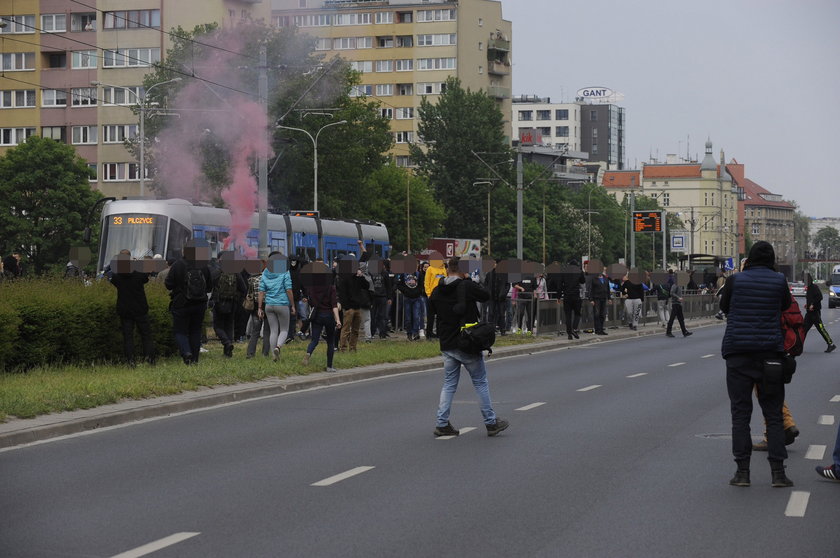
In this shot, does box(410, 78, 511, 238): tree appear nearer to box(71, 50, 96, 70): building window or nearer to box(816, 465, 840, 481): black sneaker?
box(71, 50, 96, 70): building window

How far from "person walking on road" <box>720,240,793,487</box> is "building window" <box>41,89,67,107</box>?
89.4m

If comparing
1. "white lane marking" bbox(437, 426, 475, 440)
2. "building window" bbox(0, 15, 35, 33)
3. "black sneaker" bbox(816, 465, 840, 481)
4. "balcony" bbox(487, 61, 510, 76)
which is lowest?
"white lane marking" bbox(437, 426, 475, 440)

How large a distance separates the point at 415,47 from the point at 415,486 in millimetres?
122378

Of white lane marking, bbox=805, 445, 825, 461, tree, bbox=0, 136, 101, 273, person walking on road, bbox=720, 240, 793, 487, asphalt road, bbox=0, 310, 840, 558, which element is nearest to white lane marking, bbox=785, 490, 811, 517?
asphalt road, bbox=0, 310, 840, 558

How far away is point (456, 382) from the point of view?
43.8 feet

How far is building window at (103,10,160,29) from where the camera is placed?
91.8 meters

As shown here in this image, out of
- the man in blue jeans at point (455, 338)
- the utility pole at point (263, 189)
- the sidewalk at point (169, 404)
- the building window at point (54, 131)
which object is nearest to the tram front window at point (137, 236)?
the utility pole at point (263, 189)

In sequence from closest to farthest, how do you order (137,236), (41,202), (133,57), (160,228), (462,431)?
(462,431), (160,228), (137,236), (41,202), (133,57)

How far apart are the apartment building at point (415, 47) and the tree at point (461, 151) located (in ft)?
58.8

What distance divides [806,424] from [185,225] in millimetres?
25689

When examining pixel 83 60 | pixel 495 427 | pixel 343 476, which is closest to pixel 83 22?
pixel 83 60

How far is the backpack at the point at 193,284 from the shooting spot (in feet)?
64.2

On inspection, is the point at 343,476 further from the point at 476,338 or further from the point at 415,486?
the point at 476,338

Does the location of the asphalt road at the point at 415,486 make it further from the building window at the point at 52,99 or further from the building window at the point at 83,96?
the building window at the point at 52,99
